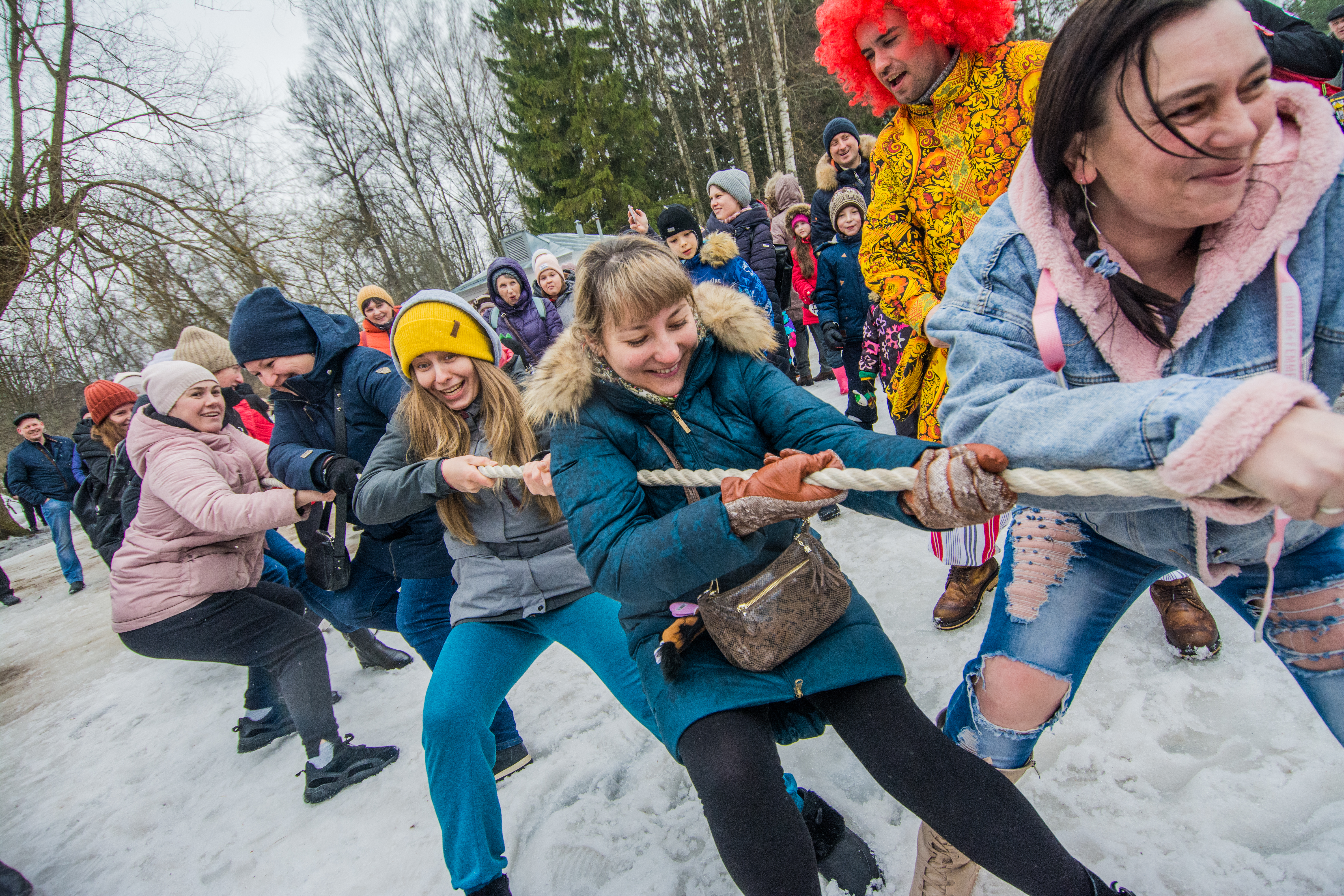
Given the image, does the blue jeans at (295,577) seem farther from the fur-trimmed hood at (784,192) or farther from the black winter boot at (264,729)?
the fur-trimmed hood at (784,192)

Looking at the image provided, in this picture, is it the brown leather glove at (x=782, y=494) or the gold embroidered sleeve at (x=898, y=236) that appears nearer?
the brown leather glove at (x=782, y=494)

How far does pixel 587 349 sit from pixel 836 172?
3756mm

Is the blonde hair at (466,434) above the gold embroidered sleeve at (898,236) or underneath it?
underneath

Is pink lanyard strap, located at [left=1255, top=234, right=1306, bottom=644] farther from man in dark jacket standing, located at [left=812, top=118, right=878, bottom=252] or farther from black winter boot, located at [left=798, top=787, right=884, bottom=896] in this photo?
man in dark jacket standing, located at [left=812, top=118, right=878, bottom=252]

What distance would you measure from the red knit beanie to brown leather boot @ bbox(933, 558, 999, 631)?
462cm

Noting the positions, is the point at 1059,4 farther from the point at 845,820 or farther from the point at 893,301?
the point at 845,820

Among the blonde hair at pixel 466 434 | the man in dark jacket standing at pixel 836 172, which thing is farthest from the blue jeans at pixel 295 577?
the man in dark jacket standing at pixel 836 172

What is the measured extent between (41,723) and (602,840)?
437 centimetres

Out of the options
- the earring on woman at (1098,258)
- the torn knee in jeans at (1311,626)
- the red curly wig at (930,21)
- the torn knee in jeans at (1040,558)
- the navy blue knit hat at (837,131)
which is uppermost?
the navy blue knit hat at (837,131)

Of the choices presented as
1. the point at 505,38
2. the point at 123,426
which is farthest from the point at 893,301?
the point at 505,38

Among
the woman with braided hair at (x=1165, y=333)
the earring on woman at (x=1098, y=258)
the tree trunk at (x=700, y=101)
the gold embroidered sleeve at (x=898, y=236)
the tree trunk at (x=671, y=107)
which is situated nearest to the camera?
the woman with braided hair at (x=1165, y=333)

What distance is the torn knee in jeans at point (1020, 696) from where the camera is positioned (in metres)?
1.20

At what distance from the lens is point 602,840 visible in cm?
197

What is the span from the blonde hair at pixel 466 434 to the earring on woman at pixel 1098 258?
5.29ft
